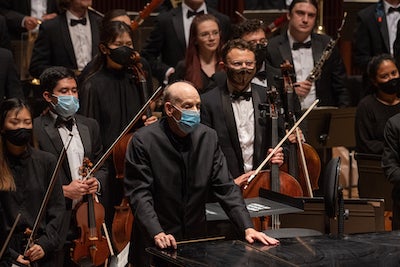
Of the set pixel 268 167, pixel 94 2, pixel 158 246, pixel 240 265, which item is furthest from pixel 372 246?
pixel 94 2

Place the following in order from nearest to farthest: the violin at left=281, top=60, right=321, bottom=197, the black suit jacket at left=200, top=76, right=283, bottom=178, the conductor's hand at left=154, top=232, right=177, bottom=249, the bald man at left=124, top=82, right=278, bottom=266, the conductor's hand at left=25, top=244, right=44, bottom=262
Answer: the conductor's hand at left=154, top=232, right=177, bottom=249 → the bald man at left=124, top=82, right=278, bottom=266 → the conductor's hand at left=25, top=244, right=44, bottom=262 → the black suit jacket at left=200, top=76, right=283, bottom=178 → the violin at left=281, top=60, right=321, bottom=197

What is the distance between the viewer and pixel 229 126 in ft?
18.6

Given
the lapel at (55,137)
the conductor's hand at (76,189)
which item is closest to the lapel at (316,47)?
the lapel at (55,137)

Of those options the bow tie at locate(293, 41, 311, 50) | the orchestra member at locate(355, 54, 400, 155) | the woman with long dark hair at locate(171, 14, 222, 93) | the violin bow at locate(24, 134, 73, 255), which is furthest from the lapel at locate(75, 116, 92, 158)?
the orchestra member at locate(355, 54, 400, 155)

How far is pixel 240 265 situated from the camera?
3.74 m

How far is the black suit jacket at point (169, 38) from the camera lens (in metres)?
7.19

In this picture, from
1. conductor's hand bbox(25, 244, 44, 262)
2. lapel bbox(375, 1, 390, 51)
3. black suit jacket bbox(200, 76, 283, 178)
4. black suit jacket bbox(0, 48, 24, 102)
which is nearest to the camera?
conductor's hand bbox(25, 244, 44, 262)

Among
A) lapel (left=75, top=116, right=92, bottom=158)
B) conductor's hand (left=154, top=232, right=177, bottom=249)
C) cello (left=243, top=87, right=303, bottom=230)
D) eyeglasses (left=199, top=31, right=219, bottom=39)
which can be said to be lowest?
cello (left=243, top=87, right=303, bottom=230)

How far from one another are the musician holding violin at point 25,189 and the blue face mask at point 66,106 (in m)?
0.44

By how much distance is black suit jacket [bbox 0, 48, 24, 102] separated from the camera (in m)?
6.12

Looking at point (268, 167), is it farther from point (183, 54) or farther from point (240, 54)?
point (183, 54)

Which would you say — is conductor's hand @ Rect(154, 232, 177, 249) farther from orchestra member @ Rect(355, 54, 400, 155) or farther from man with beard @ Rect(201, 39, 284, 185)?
orchestra member @ Rect(355, 54, 400, 155)

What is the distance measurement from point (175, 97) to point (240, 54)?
1.00 metres

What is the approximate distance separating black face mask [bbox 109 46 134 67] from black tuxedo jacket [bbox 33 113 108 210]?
0.46 m
